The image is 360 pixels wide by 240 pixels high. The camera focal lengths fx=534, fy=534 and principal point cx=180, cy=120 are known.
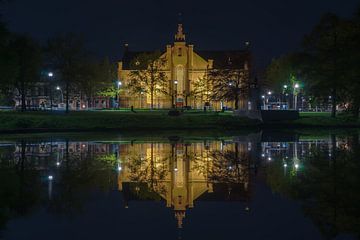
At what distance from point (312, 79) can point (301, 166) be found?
4365 centimetres

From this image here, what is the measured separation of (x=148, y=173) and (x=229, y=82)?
6378 cm

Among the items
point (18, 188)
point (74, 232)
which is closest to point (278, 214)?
point (74, 232)

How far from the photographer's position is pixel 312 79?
199ft

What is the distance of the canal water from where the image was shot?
9992 mm

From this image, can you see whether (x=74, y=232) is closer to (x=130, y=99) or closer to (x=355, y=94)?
(x=355, y=94)

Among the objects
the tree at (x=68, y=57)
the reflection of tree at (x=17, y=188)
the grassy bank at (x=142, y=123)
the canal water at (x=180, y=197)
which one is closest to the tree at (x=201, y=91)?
the tree at (x=68, y=57)

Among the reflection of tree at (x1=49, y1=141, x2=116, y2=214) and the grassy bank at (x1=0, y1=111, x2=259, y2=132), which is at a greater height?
the grassy bank at (x1=0, y1=111, x2=259, y2=132)

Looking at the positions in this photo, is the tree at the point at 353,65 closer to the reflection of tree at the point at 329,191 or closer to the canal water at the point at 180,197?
the canal water at the point at 180,197

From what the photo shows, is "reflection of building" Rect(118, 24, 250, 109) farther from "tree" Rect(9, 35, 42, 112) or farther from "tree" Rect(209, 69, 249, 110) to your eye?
"tree" Rect(9, 35, 42, 112)

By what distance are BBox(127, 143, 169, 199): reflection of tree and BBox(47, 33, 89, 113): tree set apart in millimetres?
45579

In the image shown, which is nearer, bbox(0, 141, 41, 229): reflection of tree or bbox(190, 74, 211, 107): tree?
bbox(0, 141, 41, 229): reflection of tree

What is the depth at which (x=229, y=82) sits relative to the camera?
80250mm

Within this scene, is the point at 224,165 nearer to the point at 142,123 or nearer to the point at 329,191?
the point at 329,191

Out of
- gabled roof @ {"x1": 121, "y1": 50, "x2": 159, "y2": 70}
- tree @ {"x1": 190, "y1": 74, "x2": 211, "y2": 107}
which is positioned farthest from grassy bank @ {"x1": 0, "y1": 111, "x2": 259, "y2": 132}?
gabled roof @ {"x1": 121, "y1": 50, "x2": 159, "y2": 70}
